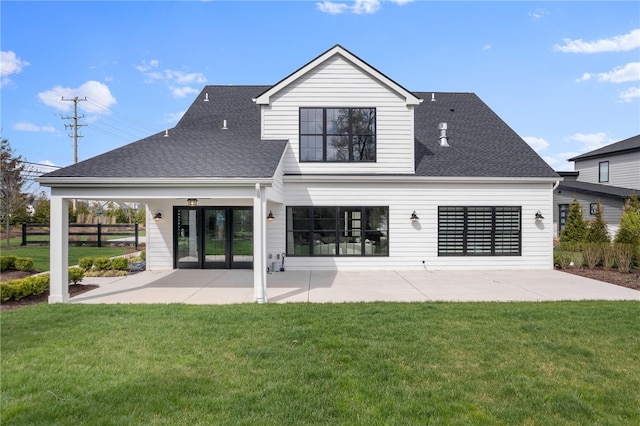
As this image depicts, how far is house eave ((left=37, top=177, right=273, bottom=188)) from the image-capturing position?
785 centimetres

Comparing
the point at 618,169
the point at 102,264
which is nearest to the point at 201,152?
the point at 102,264

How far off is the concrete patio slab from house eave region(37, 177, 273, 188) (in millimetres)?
2497

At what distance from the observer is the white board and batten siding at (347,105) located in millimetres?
12180

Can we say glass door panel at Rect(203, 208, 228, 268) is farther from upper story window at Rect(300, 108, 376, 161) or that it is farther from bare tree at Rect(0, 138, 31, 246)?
bare tree at Rect(0, 138, 31, 246)

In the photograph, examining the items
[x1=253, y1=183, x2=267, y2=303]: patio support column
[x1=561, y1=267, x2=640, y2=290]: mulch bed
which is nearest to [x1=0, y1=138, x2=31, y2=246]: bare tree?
[x1=253, y1=183, x2=267, y2=303]: patio support column

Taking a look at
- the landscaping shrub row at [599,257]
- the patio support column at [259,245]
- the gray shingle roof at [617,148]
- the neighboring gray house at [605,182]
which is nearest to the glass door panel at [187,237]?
the patio support column at [259,245]

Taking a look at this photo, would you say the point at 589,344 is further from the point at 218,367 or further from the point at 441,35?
the point at 441,35

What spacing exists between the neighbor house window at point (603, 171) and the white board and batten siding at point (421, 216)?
19123 mm

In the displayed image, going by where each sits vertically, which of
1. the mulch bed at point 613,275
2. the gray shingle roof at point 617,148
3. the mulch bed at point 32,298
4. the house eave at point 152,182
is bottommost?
the mulch bed at point 613,275

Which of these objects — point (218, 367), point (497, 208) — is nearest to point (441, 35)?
point (497, 208)

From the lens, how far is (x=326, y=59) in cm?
1208

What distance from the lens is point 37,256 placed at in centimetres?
1509

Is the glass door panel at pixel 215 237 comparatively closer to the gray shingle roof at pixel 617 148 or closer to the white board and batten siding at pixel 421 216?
the white board and batten siding at pixel 421 216

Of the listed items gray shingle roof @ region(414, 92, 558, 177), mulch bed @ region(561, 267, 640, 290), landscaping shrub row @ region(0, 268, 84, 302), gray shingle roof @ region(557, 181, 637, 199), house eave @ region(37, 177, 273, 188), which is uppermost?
gray shingle roof @ region(414, 92, 558, 177)
